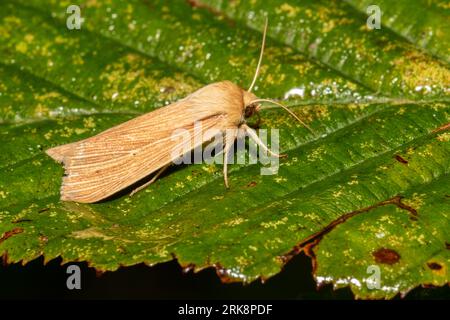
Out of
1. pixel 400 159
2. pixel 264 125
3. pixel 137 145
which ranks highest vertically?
pixel 264 125

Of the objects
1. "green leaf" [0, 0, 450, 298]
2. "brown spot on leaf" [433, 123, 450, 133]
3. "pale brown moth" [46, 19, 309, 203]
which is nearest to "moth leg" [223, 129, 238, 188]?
"pale brown moth" [46, 19, 309, 203]

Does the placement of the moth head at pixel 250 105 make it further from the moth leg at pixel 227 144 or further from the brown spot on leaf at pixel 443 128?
the brown spot on leaf at pixel 443 128

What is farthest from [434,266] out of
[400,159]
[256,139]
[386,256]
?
[256,139]

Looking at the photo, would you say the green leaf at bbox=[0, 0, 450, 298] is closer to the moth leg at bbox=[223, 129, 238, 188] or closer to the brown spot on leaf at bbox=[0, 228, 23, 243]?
the brown spot on leaf at bbox=[0, 228, 23, 243]

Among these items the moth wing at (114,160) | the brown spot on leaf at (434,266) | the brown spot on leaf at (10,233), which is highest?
the moth wing at (114,160)

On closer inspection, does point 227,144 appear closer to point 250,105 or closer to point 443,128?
point 250,105

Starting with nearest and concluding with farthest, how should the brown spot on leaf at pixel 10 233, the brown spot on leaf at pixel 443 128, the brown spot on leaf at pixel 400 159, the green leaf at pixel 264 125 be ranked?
1. the green leaf at pixel 264 125
2. the brown spot on leaf at pixel 10 233
3. the brown spot on leaf at pixel 400 159
4. the brown spot on leaf at pixel 443 128

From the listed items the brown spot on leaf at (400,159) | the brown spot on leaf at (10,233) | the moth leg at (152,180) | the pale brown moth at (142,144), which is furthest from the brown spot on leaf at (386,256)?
the brown spot on leaf at (10,233)
